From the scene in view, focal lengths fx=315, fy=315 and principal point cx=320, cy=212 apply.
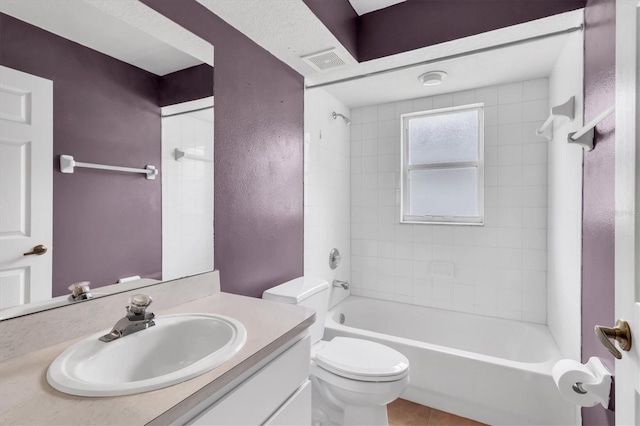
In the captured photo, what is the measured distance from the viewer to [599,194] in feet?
4.28

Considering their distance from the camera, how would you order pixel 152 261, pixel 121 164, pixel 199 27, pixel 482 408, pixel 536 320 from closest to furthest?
pixel 121 164, pixel 152 261, pixel 199 27, pixel 482 408, pixel 536 320

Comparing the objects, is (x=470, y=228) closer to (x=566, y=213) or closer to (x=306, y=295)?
(x=566, y=213)

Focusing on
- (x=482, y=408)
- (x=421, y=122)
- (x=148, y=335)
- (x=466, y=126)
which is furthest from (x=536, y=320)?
(x=148, y=335)

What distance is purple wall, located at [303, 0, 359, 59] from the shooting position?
149cm

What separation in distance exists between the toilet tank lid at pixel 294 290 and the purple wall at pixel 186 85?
102cm

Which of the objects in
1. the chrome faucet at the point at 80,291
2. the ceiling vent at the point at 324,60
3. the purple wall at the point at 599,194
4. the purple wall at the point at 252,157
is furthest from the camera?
the ceiling vent at the point at 324,60

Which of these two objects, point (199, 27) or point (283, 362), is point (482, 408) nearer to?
point (283, 362)

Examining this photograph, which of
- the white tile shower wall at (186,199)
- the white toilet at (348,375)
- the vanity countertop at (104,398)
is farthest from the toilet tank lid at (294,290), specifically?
the vanity countertop at (104,398)

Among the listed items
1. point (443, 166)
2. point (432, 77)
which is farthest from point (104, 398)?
point (443, 166)

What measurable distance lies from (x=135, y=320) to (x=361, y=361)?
1.05 metres

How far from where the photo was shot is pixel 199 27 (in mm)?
1334

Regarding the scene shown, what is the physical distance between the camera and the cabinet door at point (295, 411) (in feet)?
2.86

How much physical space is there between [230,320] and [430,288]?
2.14 m

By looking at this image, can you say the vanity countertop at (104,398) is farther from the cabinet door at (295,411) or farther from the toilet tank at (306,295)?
the toilet tank at (306,295)
